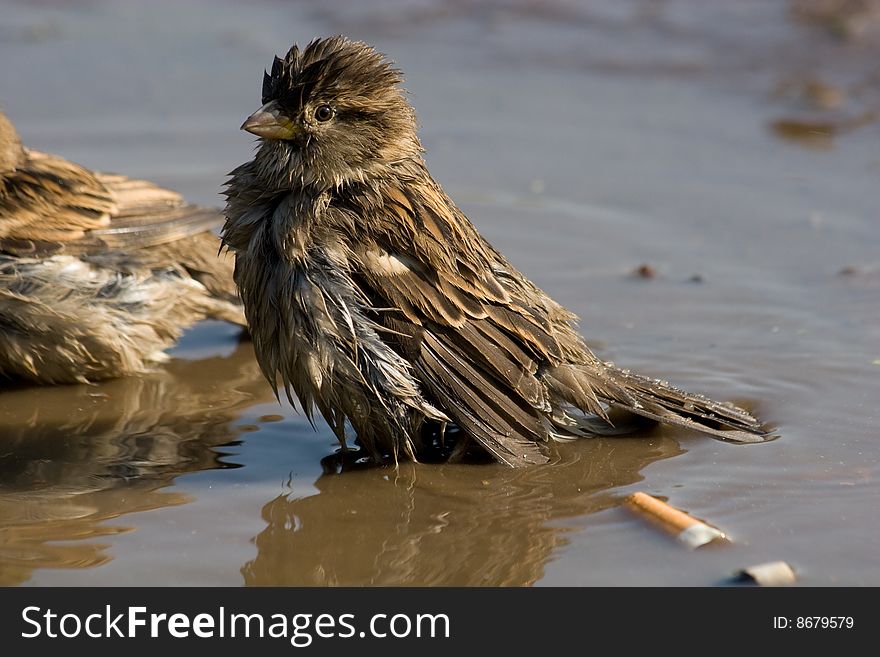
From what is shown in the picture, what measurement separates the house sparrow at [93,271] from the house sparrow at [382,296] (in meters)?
1.19

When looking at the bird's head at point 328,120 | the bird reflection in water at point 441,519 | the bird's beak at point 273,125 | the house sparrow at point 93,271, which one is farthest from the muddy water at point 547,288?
the bird's beak at point 273,125

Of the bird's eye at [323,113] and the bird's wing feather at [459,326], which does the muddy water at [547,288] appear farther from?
the bird's eye at [323,113]

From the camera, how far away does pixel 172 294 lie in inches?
256

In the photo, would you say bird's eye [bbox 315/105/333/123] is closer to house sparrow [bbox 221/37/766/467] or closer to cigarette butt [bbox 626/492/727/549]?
house sparrow [bbox 221/37/766/467]

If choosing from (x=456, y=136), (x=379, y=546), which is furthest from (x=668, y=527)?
(x=456, y=136)

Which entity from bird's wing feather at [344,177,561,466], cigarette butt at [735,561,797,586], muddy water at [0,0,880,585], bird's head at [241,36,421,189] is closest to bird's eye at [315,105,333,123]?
bird's head at [241,36,421,189]

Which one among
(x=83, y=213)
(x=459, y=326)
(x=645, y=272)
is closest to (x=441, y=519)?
(x=459, y=326)

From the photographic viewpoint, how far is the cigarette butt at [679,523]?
4.59 meters

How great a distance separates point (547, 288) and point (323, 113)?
2130mm

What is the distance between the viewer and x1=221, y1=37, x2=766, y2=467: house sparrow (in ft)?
16.6

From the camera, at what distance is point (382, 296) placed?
5.09 m

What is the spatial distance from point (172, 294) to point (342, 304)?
173 cm
